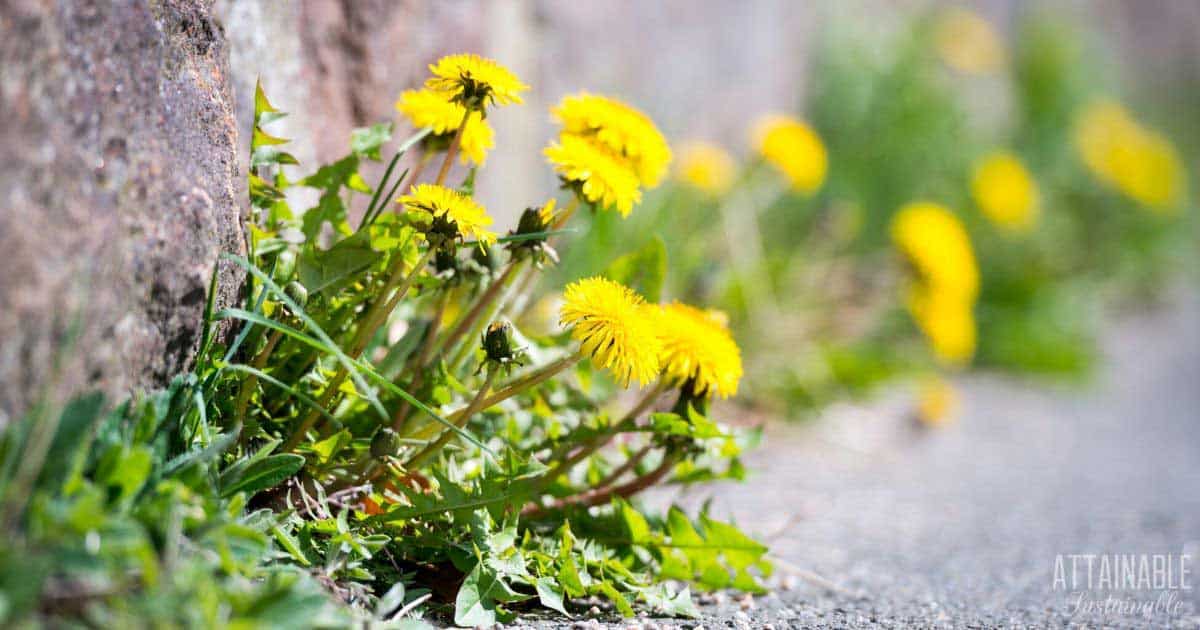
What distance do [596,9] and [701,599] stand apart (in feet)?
8.02

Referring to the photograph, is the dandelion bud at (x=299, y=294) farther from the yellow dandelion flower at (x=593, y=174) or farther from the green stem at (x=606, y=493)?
the green stem at (x=606, y=493)

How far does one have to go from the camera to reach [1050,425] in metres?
3.75

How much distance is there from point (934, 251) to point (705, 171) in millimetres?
777

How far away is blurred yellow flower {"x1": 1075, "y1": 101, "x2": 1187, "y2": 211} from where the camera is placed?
17.8ft

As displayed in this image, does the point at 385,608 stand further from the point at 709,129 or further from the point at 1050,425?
the point at 709,129

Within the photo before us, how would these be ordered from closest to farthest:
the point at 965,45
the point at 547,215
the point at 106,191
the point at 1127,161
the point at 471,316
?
the point at 106,191
the point at 547,215
the point at 471,316
the point at 1127,161
the point at 965,45

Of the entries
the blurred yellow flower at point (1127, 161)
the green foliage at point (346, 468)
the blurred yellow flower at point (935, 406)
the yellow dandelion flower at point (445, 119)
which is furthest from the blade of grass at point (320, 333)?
the blurred yellow flower at point (1127, 161)

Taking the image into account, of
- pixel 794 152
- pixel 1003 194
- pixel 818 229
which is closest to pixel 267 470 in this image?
pixel 794 152

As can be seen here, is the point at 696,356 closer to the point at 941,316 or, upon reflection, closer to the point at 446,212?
the point at 446,212

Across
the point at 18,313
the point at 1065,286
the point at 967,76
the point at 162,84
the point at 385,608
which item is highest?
the point at 967,76

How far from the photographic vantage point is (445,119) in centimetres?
147

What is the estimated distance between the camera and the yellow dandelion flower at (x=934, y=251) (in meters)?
3.19

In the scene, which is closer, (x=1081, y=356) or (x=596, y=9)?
(x=596, y=9)

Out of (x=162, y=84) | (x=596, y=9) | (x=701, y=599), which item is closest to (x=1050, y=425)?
(x=596, y=9)
